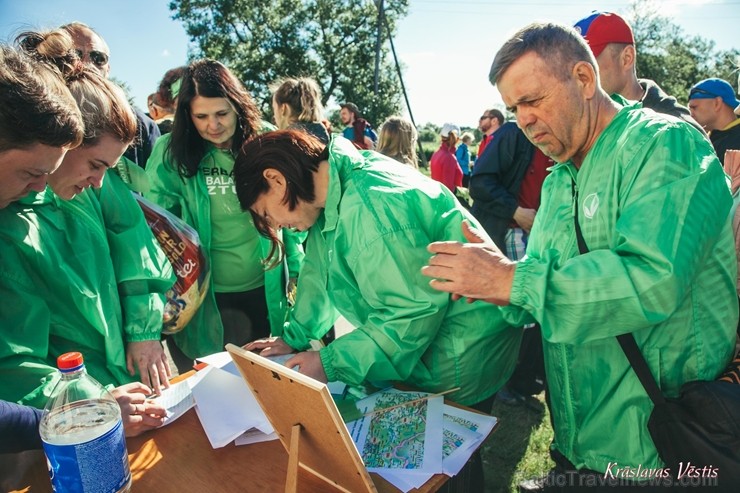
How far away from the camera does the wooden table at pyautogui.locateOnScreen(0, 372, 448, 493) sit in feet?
4.06

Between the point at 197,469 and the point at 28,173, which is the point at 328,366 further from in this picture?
the point at 28,173

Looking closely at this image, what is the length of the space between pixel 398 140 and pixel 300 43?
24639mm

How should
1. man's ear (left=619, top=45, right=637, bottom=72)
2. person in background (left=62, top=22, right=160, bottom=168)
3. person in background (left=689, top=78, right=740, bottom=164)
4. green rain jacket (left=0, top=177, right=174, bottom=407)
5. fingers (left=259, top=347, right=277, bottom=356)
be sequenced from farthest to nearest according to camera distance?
person in background (left=689, top=78, right=740, bottom=164) < person in background (left=62, top=22, right=160, bottom=168) < man's ear (left=619, top=45, right=637, bottom=72) < fingers (left=259, top=347, right=277, bottom=356) < green rain jacket (left=0, top=177, right=174, bottom=407)

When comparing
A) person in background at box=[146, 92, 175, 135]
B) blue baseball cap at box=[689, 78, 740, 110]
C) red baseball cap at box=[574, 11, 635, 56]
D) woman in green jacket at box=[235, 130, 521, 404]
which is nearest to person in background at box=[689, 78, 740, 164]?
blue baseball cap at box=[689, 78, 740, 110]

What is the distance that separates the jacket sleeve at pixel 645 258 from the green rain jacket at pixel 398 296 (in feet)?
1.27

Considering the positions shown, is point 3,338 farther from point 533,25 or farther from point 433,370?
point 533,25

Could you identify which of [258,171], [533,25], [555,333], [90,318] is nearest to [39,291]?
[90,318]

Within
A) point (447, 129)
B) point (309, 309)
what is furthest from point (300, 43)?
point (309, 309)

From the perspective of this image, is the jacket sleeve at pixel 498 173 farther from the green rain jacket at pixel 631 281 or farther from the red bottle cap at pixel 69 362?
the red bottle cap at pixel 69 362

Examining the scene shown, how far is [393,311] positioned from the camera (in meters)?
1.47

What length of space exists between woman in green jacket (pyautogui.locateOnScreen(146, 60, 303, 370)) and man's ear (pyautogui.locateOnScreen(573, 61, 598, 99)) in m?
1.77

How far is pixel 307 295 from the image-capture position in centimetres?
210

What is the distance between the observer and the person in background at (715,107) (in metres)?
4.31

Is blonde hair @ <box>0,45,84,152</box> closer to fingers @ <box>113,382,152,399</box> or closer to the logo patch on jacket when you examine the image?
fingers @ <box>113,382,152,399</box>
